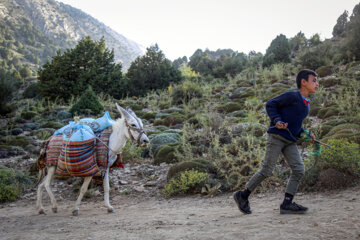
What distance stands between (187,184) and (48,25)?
6590 inches

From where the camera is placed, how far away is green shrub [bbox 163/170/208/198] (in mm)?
6695

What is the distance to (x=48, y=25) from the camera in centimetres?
15188

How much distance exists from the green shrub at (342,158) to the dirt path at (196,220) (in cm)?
51

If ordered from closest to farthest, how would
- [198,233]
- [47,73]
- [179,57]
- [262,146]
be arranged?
[198,233]
[262,146]
[47,73]
[179,57]

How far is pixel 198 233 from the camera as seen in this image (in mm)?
3578

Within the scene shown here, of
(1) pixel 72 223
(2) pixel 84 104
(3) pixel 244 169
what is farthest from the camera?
(2) pixel 84 104

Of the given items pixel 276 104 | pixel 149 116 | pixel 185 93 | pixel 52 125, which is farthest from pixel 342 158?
pixel 185 93

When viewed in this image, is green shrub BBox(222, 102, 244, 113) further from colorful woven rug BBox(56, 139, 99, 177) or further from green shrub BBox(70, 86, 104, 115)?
colorful woven rug BBox(56, 139, 99, 177)

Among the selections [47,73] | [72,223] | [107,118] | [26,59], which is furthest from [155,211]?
[26,59]

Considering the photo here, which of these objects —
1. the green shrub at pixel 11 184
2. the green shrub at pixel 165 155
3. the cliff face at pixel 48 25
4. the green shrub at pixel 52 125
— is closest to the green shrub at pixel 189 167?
the green shrub at pixel 165 155

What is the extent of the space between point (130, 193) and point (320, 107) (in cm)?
869

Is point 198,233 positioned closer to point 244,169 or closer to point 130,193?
point 244,169

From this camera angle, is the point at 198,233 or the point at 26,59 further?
the point at 26,59

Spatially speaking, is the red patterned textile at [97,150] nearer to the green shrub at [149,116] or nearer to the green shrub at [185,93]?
the green shrub at [149,116]
